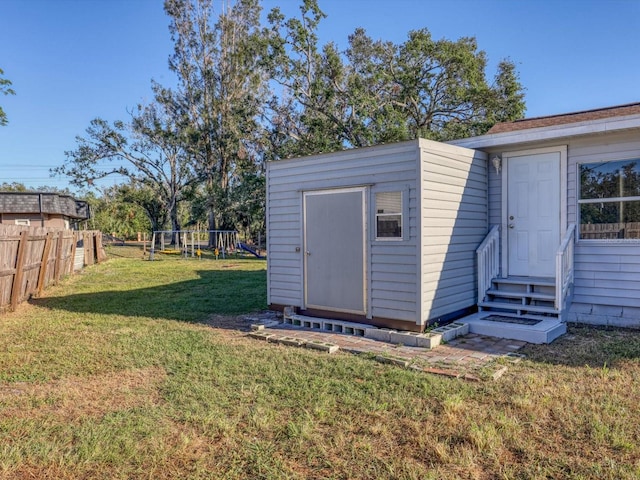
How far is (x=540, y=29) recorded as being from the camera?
46.2 feet

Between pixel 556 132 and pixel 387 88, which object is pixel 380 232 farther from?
pixel 387 88

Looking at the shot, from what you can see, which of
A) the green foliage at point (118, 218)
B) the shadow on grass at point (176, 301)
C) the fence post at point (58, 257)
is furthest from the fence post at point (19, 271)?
the green foliage at point (118, 218)

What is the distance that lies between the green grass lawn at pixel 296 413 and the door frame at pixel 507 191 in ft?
5.14

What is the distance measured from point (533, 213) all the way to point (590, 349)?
2.38 metres

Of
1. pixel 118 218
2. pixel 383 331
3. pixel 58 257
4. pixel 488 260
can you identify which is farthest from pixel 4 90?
pixel 118 218

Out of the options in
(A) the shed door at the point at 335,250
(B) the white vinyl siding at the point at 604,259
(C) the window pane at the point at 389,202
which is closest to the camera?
(C) the window pane at the point at 389,202

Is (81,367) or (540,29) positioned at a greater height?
(540,29)

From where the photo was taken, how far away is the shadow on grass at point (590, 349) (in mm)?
4469

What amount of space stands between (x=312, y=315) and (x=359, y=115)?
46.1ft

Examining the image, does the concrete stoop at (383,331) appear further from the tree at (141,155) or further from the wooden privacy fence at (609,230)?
the tree at (141,155)

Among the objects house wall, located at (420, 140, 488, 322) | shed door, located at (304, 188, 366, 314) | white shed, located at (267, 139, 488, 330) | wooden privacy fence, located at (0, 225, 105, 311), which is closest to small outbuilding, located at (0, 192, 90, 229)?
wooden privacy fence, located at (0, 225, 105, 311)

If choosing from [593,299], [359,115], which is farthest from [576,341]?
[359,115]

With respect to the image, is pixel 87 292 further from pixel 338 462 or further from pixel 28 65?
pixel 28 65

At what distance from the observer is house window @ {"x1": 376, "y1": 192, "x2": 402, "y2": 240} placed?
5.67 metres
